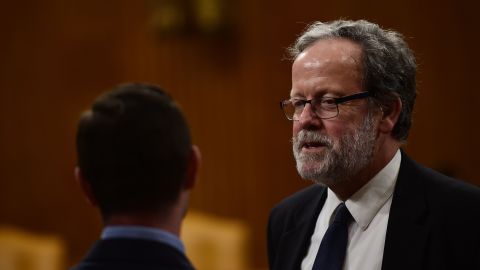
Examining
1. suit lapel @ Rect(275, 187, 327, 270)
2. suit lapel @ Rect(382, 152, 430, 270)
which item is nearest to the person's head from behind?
suit lapel @ Rect(382, 152, 430, 270)

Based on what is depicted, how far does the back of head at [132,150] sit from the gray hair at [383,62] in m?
1.00

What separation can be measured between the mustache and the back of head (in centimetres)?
89

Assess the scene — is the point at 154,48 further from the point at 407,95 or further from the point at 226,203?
the point at 407,95

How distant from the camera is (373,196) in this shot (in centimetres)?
232

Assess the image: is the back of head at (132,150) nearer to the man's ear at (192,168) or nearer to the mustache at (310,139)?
the man's ear at (192,168)

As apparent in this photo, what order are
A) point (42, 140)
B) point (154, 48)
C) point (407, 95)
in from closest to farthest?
point (407, 95) < point (154, 48) < point (42, 140)

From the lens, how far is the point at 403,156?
2391mm

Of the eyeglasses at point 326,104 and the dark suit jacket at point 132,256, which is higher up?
the eyeglasses at point 326,104

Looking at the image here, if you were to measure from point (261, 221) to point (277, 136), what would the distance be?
0.68 meters

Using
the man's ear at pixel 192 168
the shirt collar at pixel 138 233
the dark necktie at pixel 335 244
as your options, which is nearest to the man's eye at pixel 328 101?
the dark necktie at pixel 335 244

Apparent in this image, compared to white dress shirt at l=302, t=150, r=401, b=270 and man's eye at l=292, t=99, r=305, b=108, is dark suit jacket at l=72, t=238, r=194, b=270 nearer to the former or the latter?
white dress shirt at l=302, t=150, r=401, b=270

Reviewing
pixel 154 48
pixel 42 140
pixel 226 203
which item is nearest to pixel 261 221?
pixel 226 203

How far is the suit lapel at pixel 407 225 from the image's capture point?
2.14 metres

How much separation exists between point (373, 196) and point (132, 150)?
105 centimetres
